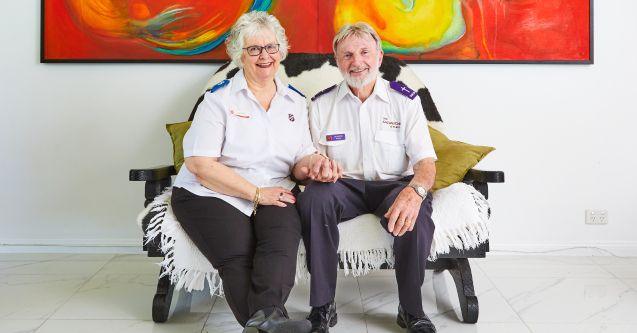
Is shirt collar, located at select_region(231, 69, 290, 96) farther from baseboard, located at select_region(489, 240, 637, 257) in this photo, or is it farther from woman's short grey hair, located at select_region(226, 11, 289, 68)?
baseboard, located at select_region(489, 240, 637, 257)

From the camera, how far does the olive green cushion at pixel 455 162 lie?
2.14 metres

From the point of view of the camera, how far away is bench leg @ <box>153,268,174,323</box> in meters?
1.95

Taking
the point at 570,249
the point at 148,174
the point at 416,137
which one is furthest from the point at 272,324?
the point at 570,249

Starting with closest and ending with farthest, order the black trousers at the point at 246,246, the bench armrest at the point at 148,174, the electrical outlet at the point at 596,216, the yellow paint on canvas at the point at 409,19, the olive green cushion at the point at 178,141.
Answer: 1. the black trousers at the point at 246,246
2. the bench armrest at the point at 148,174
3. the olive green cushion at the point at 178,141
4. the yellow paint on canvas at the point at 409,19
5. the electrical outlet at the point at 596,216

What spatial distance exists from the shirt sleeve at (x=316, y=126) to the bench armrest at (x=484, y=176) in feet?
1.83

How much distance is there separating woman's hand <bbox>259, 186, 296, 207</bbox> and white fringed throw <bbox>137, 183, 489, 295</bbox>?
6.3 inches

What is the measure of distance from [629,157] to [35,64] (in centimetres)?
300

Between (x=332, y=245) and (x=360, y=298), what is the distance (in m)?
0.51

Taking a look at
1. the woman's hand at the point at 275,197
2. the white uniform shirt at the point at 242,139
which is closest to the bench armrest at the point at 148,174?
the white uniform shirt at the point at 242,139

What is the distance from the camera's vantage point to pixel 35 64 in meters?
2.81

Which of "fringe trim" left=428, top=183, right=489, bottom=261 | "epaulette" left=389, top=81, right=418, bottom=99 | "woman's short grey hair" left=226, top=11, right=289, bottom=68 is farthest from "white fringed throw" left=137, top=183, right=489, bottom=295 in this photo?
"woman's short grey hair" left=226, top=11, right=289, bottom=68

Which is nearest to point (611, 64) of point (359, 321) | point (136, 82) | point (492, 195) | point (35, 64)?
point (492, 195)

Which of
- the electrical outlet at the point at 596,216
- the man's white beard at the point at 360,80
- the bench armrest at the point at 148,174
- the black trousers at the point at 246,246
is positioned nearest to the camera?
the black trousers at the point at 246,246

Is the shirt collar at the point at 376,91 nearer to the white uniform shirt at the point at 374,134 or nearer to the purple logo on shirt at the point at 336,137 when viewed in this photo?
the white uniform shirt at the point at 374,134
